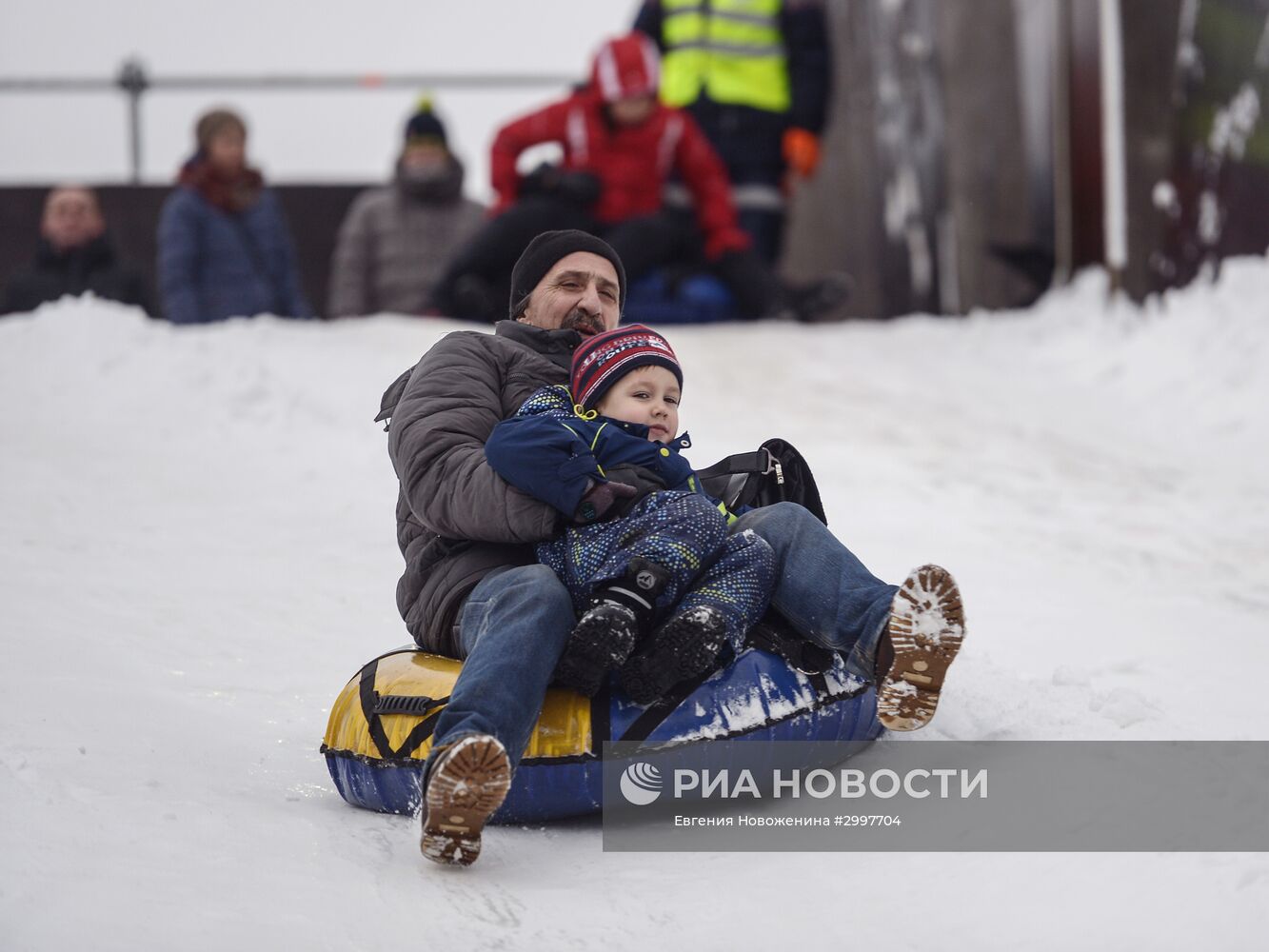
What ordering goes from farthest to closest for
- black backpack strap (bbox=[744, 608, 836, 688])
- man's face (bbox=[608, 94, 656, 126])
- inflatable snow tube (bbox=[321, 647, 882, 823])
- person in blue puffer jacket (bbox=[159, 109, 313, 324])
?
1. man's face (bbox=[608, 94, 656, 126])
2. person in blue puffer jacket (bbox=[159, 109, 313, 324])
3. black backpack strap (bbox=[744, 608, 836, 688])
4. inflatable snow tube (bbox=[321, 647, 882, 823])

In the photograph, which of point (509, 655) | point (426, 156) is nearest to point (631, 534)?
point (509, 655)

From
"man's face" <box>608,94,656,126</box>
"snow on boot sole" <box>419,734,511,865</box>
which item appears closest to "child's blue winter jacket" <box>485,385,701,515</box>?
"snow on boot sole" <box>419,734,511,865</box>

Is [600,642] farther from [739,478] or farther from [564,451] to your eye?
[739,478]

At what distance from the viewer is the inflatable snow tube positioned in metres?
2.76

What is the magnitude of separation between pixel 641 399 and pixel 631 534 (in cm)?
29

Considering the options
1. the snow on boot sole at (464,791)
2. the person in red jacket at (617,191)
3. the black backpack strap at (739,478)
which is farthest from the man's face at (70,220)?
the snow on boot sole at (464,791)

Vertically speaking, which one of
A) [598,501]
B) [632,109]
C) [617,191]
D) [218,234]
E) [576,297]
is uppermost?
[632,109]

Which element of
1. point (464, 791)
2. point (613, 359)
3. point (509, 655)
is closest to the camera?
point (464, 791)

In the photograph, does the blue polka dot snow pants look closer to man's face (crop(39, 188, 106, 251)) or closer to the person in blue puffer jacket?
→ the person in blue puffer jacket

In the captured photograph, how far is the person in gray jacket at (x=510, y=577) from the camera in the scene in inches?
98.5

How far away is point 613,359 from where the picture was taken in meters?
2.96

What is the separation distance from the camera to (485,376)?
10.0 ft

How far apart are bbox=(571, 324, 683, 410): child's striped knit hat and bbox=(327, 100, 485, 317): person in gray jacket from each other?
15.9 feet

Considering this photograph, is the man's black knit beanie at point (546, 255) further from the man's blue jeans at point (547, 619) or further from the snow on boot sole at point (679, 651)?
the snow on boot sole at point (679, 651)
